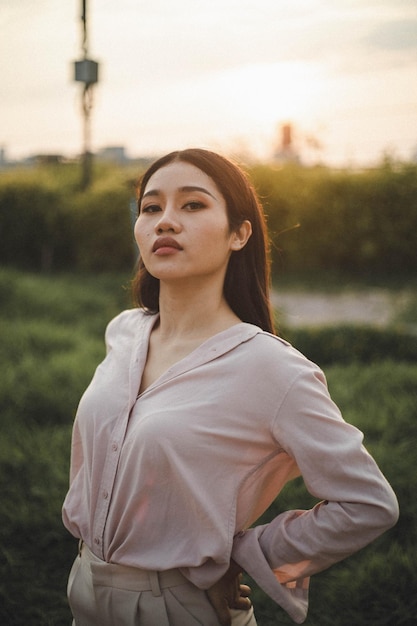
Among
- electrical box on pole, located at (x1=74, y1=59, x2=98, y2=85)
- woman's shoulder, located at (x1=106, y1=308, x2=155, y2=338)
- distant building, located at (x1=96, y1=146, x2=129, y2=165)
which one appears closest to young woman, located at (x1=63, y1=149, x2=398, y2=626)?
woman's shoulder, located at (x1=106, y1=308, x2=155, y2=338)

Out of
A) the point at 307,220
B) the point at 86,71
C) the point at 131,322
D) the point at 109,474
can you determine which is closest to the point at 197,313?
the point at 131,322

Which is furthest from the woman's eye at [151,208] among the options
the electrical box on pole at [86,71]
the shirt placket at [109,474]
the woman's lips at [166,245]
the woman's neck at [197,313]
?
the electrical box on pole at [86,71]

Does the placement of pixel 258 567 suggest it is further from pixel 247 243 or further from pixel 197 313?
pixel 247 243

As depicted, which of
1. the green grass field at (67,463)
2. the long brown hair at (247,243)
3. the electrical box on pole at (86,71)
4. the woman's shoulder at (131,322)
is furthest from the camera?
the electrical box on pole at (86,71)

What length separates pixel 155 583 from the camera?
5.52 ft

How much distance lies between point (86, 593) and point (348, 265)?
10.7 metres

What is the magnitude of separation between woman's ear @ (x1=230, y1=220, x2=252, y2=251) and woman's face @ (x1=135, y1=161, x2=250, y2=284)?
0.02 meters

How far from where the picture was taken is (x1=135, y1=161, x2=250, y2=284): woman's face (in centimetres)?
174

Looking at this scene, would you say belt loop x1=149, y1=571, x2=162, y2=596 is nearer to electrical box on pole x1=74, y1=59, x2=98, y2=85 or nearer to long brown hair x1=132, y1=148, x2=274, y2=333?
long brown hair x1=132, y1=148, x2=274, y2=333

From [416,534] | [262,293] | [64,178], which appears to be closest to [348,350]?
[416,534]

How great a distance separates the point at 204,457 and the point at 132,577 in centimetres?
39

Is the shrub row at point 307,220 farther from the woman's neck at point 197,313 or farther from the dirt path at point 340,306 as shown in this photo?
the woman's neck at point 197,313

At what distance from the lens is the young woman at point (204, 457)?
1.61m

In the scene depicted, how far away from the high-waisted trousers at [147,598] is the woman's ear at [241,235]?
0.88m
